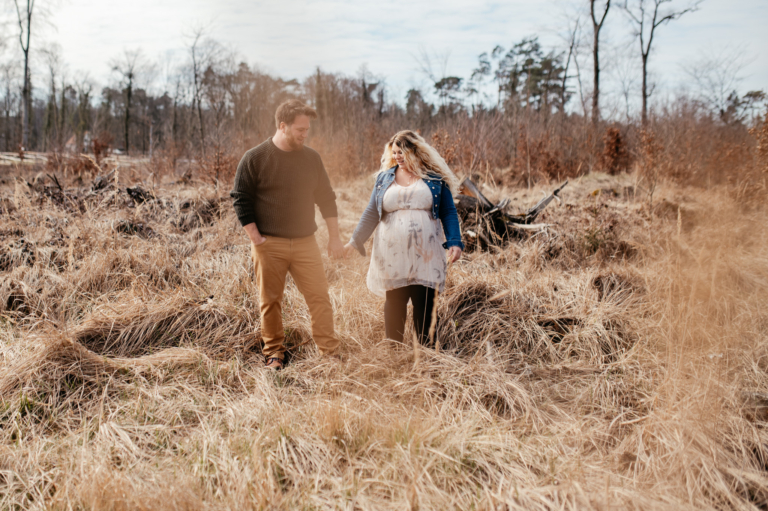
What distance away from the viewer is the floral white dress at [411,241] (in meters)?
2.71

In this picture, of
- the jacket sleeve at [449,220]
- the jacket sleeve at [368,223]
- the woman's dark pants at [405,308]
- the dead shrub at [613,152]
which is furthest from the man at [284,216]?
the dead shrub at [613,152]

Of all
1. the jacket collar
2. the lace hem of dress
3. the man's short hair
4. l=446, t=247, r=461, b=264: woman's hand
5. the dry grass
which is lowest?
the dry grass

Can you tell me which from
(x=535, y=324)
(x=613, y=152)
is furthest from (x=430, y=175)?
(x=613, y=152)

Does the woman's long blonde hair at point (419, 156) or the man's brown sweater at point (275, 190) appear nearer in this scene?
the woman's long blonde hair at point (419, 156)

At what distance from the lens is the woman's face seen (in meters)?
2.74

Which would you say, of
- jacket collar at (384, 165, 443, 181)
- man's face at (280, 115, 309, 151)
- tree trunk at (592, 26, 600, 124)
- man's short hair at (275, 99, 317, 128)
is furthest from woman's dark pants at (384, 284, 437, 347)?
tree trunk at (592, 26, 600, 124)

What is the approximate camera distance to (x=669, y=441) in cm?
198

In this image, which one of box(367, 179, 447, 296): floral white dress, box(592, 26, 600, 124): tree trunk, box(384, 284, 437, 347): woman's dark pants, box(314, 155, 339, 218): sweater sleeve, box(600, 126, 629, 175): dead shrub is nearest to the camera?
box(367, 179, 447, 296): floral white dress

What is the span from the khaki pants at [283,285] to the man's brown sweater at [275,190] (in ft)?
0.36

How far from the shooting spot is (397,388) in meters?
2.59

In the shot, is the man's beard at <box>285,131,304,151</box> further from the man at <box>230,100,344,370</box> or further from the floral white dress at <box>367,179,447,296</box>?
the floral white dress at <box>367,179,447,296</box>

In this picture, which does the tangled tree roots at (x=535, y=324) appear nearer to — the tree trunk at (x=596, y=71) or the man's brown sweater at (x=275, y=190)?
the man's brown sweater at (x=275, y=190)

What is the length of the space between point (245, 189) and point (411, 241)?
3.84 feet

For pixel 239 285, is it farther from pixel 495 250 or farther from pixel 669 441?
pixel 669 441
